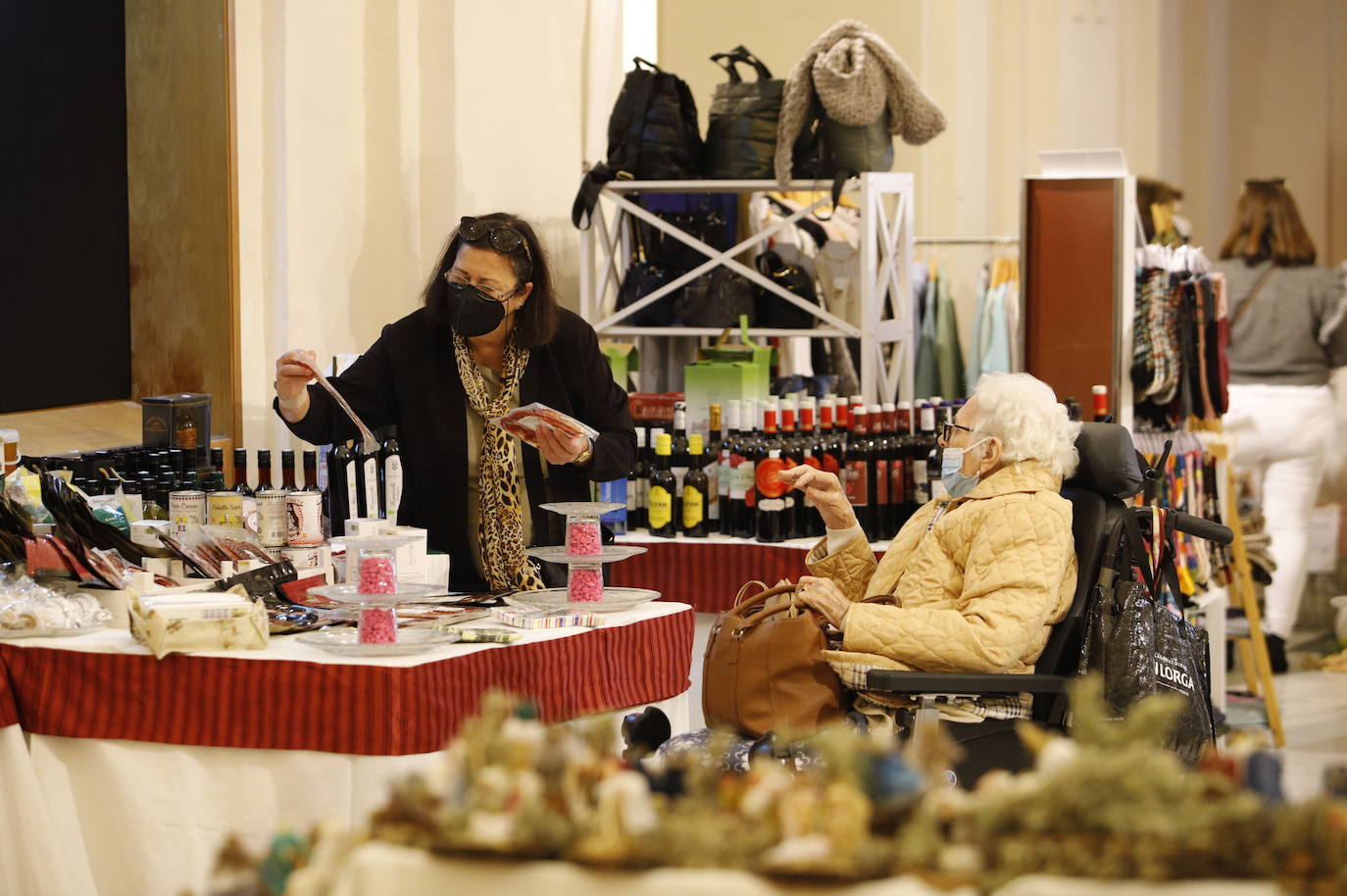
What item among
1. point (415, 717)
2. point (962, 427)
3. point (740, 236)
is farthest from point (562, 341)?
point (740, 236)

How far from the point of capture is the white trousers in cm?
802

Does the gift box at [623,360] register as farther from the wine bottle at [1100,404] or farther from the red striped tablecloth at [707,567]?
the wine bottle at [1100,404]

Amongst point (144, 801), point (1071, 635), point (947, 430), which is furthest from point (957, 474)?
point (144, 801)

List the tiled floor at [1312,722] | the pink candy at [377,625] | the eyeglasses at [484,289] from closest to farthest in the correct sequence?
1. the pink candy at [377,625]
2. the eyeglasses at [484,289]
3. the tiled floor at [1312,722]

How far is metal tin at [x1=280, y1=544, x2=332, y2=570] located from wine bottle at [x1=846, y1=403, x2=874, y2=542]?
2.04m

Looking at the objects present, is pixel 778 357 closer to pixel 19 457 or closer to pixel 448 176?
pixel 448 176

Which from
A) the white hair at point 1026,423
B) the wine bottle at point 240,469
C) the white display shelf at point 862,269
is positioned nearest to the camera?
the white hair at point 1026,423

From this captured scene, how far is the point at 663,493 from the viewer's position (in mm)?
5195

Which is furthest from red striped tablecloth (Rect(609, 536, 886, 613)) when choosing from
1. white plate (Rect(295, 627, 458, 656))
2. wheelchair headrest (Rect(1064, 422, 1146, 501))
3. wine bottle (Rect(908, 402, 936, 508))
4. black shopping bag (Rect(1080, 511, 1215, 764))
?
white plate (Rect(295, 627, 458, 656))

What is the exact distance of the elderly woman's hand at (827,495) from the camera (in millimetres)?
3592

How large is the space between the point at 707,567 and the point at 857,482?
554mm

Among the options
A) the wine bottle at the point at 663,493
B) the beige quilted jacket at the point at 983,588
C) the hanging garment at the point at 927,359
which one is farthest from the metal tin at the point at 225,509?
the hanging garment at the point at 927,359

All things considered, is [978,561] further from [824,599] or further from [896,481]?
[896,481]

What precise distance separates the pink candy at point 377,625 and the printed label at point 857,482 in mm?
2450
